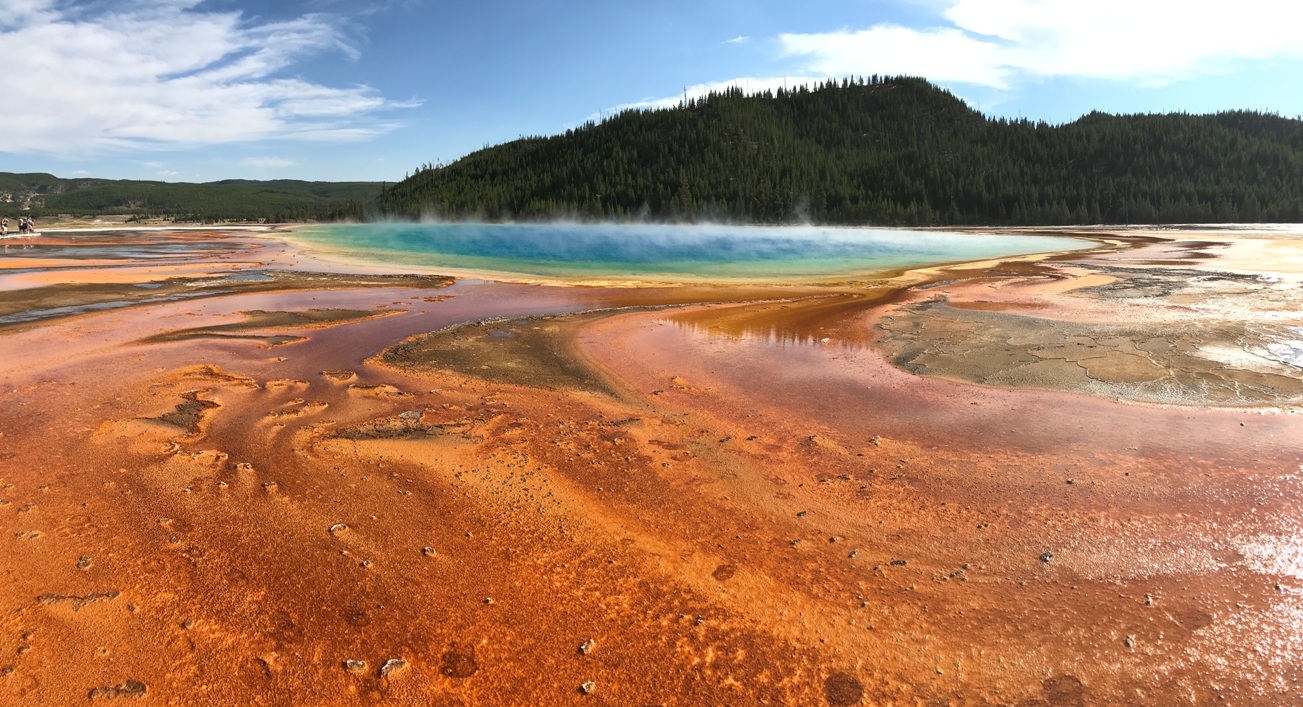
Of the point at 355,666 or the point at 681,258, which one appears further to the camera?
the point at 681,258

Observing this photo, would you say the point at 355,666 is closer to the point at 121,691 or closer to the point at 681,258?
the point at 121,691

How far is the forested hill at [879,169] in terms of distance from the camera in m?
91.8

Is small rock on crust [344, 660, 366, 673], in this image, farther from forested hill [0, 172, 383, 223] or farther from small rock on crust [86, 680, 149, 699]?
forested hill [0, 172, 383, 223]

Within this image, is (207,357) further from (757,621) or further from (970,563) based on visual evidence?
(970,563)

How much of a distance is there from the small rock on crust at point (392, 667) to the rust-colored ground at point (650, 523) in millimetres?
14

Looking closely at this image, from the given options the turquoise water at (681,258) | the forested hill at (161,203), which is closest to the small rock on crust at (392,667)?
the turquoise water at (681,258)

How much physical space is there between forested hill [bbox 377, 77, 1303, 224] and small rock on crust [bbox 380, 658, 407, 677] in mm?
97272

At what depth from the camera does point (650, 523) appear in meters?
4.74

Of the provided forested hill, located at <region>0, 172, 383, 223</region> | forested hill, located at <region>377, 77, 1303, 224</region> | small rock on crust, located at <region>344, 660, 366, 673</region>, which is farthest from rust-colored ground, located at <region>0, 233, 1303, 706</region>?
forested hill, located at <region>0, 172, 383, 223</region>

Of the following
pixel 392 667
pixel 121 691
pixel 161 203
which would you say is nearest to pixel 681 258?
pixel 392 667

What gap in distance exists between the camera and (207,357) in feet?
30.6

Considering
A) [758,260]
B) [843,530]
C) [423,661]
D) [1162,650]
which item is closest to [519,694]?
[423,661]

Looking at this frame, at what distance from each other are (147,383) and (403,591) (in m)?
6.29

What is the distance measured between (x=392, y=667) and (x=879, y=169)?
122 m
